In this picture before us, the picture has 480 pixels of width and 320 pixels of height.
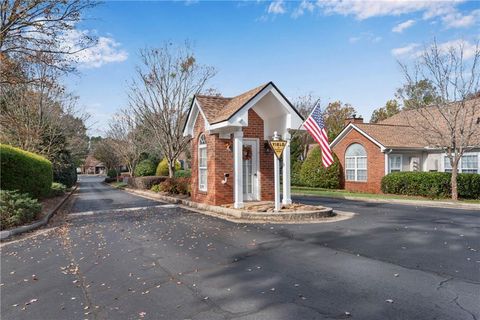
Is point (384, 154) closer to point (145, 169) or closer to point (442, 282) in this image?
point (442, 282)

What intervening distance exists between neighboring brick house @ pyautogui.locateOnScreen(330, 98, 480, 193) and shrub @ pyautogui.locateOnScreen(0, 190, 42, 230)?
786 inches

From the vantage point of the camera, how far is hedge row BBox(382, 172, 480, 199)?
752 inches

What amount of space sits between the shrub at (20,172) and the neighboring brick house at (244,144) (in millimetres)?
7662

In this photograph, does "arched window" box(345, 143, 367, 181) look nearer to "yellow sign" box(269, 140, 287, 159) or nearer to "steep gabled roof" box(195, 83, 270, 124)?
"steep gabled roof" box(195, 83, 270, 124)

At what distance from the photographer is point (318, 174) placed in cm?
Answer: 2738

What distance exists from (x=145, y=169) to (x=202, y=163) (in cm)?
2993

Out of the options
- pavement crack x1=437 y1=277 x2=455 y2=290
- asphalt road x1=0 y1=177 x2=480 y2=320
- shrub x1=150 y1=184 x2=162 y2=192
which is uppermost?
shrub x1=150 y1=184 x2=162 y2=192

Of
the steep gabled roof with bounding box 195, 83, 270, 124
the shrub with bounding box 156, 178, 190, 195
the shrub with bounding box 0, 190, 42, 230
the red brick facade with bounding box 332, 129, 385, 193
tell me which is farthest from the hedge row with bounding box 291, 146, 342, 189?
the shrub with bounding box 0, 190, 42, 230

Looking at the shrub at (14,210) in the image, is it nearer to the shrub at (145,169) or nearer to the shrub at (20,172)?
the shrub at (20,172)

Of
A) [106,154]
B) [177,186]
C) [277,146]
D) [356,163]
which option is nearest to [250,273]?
[277,146]

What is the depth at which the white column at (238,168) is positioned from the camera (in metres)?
13.1

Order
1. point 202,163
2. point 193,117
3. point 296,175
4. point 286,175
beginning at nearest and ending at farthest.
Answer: point 286,175 → point 202,163 → point 193,117 → point 296,175

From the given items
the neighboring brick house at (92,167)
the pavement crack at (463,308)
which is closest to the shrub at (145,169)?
the pavement crack at (463,308)

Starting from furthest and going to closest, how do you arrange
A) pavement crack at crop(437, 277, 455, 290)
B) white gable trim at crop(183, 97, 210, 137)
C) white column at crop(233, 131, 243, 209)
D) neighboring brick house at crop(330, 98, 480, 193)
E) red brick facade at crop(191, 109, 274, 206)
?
neighboring brick house at crop(330, 98, 480, 193), white gable trim at crop(183, 97, 210, 137), red brick facade at crop(191, 109, 274, 206), white column at crop(233, 131, 243, 209), pavement crack at crop(437, 277, 455, 290)
